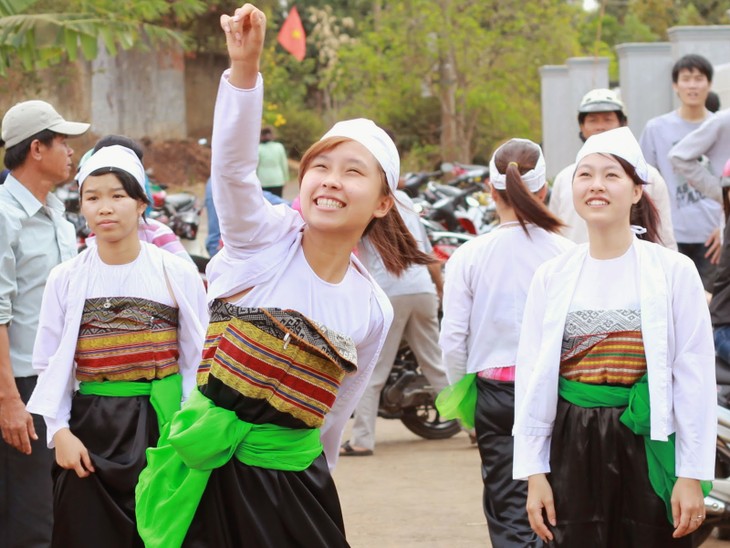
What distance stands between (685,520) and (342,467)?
4.71 metres

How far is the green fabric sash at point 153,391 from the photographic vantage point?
15.9 ft

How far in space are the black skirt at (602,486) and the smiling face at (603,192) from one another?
1.99 feet

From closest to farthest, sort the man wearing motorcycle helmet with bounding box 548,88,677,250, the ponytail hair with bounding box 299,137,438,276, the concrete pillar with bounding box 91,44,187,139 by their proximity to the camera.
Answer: the ponytail hair with bounding box 299,137,438,276
the man wearing motorcycle helmet with bounding box 548,88,677,250
the concrete pillar with bounding box 91,44,187,139

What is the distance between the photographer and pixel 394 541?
6605 millimetres

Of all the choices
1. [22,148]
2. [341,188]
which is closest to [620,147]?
[341,188]

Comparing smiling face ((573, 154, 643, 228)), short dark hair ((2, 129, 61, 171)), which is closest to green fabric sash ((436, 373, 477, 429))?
smiling face ((573, 154, 643, 228))

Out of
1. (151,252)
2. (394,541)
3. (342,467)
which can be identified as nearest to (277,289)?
(151,252)

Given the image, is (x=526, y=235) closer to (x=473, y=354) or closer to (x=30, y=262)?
(x=473, y=354)

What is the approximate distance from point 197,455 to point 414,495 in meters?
4.40

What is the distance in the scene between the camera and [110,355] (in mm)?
4852

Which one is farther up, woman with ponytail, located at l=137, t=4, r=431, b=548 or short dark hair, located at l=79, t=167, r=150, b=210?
short dark hair, located at l=79, t=167, r=150, b=210

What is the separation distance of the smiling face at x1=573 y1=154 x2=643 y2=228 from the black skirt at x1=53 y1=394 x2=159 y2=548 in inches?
→ 72.3

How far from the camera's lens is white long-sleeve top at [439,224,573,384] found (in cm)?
563

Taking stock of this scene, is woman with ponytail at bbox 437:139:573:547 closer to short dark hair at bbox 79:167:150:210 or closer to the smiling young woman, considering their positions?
the smiling young woman
